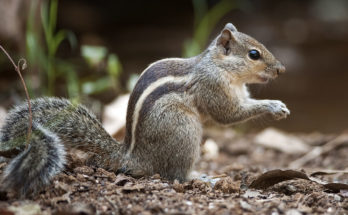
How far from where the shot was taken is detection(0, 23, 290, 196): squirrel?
154 inches

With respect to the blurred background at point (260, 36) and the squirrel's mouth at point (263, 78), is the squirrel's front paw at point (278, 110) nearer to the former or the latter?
the squirrel's mouth at point (263, 78)

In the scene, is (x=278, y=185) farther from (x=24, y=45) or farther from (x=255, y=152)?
(x=24, y=45)

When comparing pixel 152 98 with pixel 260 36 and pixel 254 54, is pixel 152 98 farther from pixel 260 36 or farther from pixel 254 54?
pixel 260 36

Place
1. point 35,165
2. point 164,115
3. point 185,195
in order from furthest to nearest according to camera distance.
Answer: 1. point 164,115
2. point 185,195
3. point 35,165

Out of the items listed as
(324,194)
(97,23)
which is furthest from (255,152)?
(97,23)

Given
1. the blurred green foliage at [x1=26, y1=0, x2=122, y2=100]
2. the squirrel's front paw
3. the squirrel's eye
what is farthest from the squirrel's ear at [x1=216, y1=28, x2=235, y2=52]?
the blurred green foliage at [x1=26, y1=0, x2=122, y2=100]

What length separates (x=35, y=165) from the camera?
3312 millimetres

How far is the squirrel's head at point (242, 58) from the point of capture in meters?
4.72

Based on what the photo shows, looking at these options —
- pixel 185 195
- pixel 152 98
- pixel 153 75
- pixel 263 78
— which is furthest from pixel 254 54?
pixel 185 195

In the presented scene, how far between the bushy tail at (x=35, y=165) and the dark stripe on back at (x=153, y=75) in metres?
0.88

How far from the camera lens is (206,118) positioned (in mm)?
4641

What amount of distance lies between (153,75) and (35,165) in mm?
1487

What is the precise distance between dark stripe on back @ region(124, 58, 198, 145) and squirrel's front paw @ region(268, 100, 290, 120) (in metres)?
0.87

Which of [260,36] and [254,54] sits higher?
[260,36]
